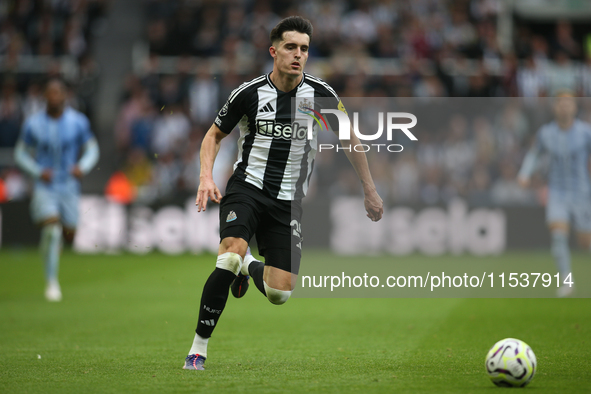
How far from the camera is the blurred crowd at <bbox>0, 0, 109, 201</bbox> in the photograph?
1725 centimetres

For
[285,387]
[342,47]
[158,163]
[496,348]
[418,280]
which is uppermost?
[342,47]

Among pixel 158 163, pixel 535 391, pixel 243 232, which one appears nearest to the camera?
pixel 535 391

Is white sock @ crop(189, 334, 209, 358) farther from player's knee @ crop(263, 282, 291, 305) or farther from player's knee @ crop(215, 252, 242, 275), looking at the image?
player's knee @ crop(263, 282, 291, 305)

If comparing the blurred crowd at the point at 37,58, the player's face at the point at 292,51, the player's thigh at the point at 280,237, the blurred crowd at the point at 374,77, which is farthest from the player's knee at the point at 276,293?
the blurred crowd at the point at 37,58

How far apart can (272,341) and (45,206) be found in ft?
14.4

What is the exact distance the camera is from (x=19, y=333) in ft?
23.6

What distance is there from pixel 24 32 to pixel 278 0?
6411 mm

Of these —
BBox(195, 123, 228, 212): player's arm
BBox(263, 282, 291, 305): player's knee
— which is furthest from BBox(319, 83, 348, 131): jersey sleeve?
BBox(263, 282, 291, 305): player's knee

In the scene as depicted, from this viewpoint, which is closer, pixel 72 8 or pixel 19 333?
pixel 19 333

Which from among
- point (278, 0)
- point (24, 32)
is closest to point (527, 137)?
point (278, 0)

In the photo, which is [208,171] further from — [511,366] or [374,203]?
[511,366]

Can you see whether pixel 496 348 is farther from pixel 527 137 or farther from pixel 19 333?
pixel 527 137

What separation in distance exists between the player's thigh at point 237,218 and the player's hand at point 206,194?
277 mm

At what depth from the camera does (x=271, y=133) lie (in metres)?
5.80
